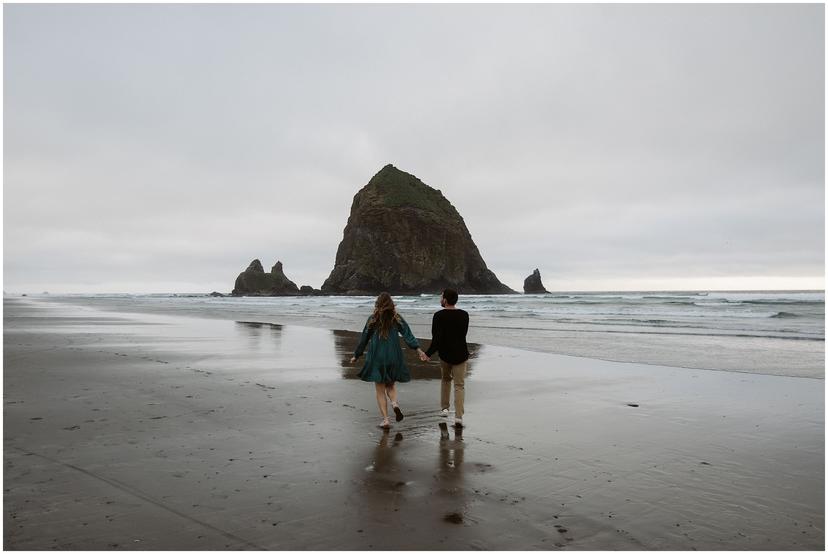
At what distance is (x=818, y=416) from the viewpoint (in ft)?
25.0

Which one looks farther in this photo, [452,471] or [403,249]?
[403,249]

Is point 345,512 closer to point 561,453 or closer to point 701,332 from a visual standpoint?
point 561,453

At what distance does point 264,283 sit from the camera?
5123 inches

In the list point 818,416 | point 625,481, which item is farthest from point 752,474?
point 818,416

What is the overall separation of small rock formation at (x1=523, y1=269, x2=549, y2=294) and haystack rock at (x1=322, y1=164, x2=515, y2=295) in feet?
29.2

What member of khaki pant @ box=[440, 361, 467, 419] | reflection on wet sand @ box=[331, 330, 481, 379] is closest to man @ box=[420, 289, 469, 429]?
khaki pant @ box=[440, 361, 467, 419]

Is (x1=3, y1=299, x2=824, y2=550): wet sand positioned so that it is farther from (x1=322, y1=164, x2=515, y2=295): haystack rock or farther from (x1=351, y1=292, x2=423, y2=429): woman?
(x1=322, y1=164, x2=515, y2=295): haystack rock

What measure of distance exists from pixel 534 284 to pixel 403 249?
34314 mm

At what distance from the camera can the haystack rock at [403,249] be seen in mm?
105250

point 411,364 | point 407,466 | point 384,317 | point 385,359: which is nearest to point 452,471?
point 407,466

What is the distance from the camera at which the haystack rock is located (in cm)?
10525

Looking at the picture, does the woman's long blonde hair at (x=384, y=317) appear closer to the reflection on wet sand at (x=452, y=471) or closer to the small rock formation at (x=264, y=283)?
the reflection on wet sand at (x=452, y=471)

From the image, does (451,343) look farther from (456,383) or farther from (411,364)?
(411,364)

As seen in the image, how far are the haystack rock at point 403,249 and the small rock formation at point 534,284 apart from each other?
29.2 feet
